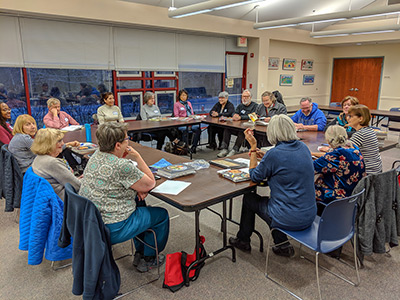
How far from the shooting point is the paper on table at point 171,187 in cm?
208

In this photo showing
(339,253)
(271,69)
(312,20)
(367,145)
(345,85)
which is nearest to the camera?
(339,253)

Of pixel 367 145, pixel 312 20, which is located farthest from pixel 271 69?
pixel 367 145

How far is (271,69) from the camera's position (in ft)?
29.1

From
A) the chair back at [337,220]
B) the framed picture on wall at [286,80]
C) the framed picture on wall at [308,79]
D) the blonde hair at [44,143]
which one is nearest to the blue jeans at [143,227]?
the blonde hair at [44,143]

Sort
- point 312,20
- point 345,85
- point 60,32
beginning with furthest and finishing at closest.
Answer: point 345,85 → point 312,20 → point 60,32

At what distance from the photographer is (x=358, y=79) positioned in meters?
10.2

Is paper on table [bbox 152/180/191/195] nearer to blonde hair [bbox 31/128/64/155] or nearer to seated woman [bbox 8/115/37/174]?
blonde hair [bbox 31/128/64/155]

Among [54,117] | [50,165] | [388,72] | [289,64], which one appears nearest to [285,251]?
[50,165]

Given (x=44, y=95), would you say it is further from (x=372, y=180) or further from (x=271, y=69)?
(x=271, y=69)

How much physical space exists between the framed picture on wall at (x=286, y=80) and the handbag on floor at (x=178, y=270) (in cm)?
791

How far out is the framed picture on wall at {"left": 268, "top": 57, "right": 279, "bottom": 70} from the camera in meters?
8.77

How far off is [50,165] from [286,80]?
8419mm

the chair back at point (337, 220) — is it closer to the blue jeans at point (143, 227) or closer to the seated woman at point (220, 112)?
the blue jeans at point (143, 227)

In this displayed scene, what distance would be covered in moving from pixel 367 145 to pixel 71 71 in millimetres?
5132
